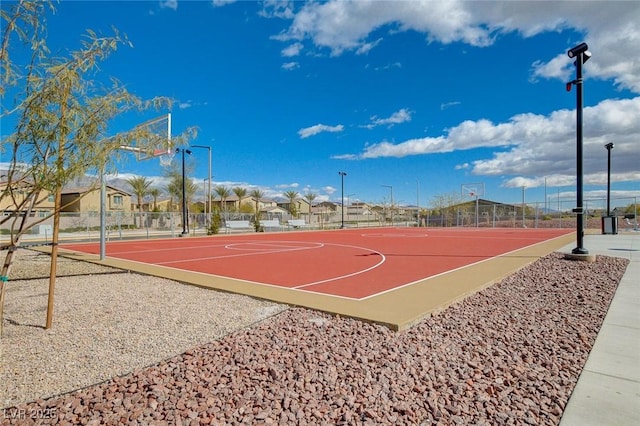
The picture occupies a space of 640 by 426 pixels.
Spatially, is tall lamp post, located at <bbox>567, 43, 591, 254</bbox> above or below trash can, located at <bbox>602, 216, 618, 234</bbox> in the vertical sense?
above

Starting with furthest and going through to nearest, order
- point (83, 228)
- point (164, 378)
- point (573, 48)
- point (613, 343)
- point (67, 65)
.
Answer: point (83, 228)
point (573, 48)
point (613, 343)
point (67, 65)
point (164, 378)

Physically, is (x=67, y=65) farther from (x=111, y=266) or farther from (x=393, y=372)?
(x=111, y=266)

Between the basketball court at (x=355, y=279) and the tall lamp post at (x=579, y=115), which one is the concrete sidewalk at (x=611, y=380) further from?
the tall lamp post at (x=579, y=115)

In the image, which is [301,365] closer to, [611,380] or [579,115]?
[611,380]

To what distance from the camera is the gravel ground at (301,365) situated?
3119mm

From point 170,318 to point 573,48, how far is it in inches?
492

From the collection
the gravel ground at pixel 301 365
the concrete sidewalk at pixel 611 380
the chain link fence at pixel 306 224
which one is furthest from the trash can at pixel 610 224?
the concrete sidewalk at pixel 611 380

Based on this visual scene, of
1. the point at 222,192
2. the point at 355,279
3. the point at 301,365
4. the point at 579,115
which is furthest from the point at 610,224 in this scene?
the point at 222,192

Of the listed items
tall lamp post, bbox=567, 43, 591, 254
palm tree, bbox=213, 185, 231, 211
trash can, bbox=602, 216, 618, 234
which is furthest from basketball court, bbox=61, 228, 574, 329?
palm tree, bbox=213, 185, 231, 211

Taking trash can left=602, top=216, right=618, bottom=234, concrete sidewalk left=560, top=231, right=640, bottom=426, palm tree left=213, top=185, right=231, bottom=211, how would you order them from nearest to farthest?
1. concrete sidewalk left=560, top=231, right=640, bottom=426
2. trash can left=602, top=216, right=618, bottom=234
3. palm tree left=213, top=185, right=231, bottom=211

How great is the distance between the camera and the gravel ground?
3119 millimetres

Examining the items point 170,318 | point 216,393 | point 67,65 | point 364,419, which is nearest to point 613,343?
point 364,419

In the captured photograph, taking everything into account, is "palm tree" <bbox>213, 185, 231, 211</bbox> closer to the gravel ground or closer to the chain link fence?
the chain link fence

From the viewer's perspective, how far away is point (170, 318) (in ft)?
18.7
